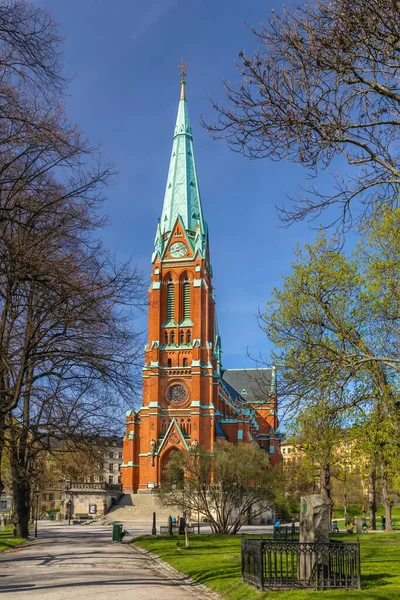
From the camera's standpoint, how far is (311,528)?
12.7 meters

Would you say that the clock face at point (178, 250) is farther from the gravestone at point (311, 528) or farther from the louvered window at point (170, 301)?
the gravestone at point (311, 528)

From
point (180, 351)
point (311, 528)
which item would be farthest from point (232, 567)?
point (180, 351)

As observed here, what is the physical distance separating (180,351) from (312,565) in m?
58.2

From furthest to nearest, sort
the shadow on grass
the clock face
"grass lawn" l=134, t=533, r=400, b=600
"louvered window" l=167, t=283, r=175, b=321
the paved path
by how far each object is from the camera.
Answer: the clock face
"louvered window" l=167, t=283, r=175, b=321
the shadow on grass
the paved path
"grass lawn" l=134, t=533, r=400, b=600

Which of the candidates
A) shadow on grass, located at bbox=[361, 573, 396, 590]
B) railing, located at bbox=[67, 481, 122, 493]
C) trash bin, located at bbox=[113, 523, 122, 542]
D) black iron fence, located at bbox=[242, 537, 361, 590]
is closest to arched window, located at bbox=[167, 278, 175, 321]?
railing, located at bbox=[67, 481, 122, 493]

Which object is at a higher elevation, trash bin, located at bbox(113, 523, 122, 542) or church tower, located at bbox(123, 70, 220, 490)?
church tower, located at bbox(123, 70, 220, 490)

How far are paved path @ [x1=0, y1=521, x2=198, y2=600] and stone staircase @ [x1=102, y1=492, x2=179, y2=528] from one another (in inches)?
1298

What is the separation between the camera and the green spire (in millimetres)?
75125

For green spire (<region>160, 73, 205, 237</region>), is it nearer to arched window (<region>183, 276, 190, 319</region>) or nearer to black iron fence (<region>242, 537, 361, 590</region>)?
arched window (<region>183, 276, 190, 319</region>)

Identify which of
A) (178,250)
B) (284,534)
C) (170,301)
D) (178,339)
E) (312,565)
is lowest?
(284,534)

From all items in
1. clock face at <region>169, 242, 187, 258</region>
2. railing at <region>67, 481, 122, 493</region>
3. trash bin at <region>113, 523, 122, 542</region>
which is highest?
clock face at <region>169, 242, 187, 258</region>

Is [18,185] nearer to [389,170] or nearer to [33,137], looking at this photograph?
[33,137]

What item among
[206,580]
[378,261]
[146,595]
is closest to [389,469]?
[378,261]

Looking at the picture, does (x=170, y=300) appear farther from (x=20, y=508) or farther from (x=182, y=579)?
(x=182, y=579)
